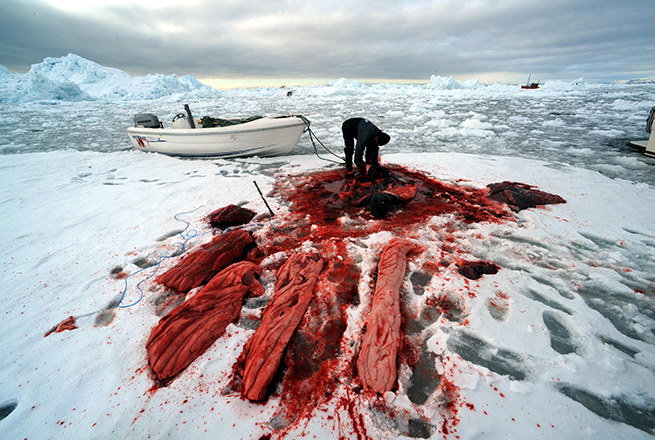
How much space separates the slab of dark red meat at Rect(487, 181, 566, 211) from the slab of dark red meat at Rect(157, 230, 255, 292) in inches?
180

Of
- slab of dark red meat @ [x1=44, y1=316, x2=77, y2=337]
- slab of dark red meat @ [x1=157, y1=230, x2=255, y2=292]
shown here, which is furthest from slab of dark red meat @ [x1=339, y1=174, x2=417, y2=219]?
slab of dark red meat @ [x1=44, y1=316, x2=77, y2=337]

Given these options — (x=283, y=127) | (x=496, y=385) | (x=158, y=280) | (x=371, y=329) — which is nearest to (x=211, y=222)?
(x=158, y=280)

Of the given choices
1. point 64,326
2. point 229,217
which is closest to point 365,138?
point 229,217

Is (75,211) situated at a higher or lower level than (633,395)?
higher

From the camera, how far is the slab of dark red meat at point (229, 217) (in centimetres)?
434

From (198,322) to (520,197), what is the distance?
17.7 feet

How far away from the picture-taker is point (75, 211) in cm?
500

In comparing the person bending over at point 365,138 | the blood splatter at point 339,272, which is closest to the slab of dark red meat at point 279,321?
the blood splatter at point 339,272

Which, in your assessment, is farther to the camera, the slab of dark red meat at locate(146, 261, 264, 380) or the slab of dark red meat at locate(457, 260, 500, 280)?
the slab of dark red meat at locate(457, 260, 500, 280)

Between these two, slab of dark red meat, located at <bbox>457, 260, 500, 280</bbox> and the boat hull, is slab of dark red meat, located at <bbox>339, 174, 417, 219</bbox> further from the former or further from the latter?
the boat hull

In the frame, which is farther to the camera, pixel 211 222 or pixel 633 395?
pixel 211 222

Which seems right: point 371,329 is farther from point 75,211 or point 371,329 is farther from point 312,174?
point 75,211

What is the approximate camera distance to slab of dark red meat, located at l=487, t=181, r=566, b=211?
463 centimetres

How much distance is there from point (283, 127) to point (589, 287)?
7.76 meters
